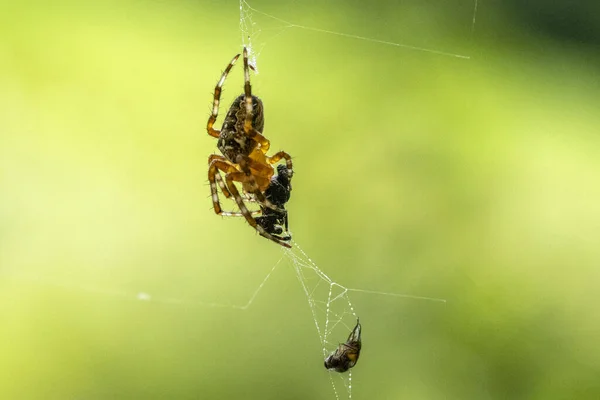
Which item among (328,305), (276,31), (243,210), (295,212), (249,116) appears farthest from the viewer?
(276,31)

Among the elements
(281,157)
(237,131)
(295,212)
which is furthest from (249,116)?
(295,212)

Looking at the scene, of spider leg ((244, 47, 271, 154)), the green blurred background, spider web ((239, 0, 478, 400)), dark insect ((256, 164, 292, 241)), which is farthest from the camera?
the green blurred background

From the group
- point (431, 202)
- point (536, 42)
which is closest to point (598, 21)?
point (536, 42)

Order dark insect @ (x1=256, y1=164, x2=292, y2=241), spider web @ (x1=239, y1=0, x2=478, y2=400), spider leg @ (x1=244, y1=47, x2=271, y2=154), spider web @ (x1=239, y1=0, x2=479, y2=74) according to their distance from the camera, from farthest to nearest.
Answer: spider web @ (x1=239, y1=0, x2=479, y2=74) < spider web @ (x1=239, y1=0, x2=478, y2=400) < dark insect @ (x1=256, y1=164, x2=292, y2=241) < spider leg @ (x1=244, y1=47, x2=271, y2=154)

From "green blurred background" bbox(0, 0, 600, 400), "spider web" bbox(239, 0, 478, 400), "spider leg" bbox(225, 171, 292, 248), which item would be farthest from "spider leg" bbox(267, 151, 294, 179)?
"green blurred background" bbox(0, 0, 600, 400)

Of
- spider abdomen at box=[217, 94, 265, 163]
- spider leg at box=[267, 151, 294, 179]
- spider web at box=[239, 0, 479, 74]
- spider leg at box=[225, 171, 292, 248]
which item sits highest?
spider web at box=[239, 0, 479, 74]

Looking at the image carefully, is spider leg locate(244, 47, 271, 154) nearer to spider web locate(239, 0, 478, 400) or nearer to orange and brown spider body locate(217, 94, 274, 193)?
orange and brown spider body locate(217, 94, 274, 193)

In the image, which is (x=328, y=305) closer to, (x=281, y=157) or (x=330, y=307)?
(x=330, y=307)
